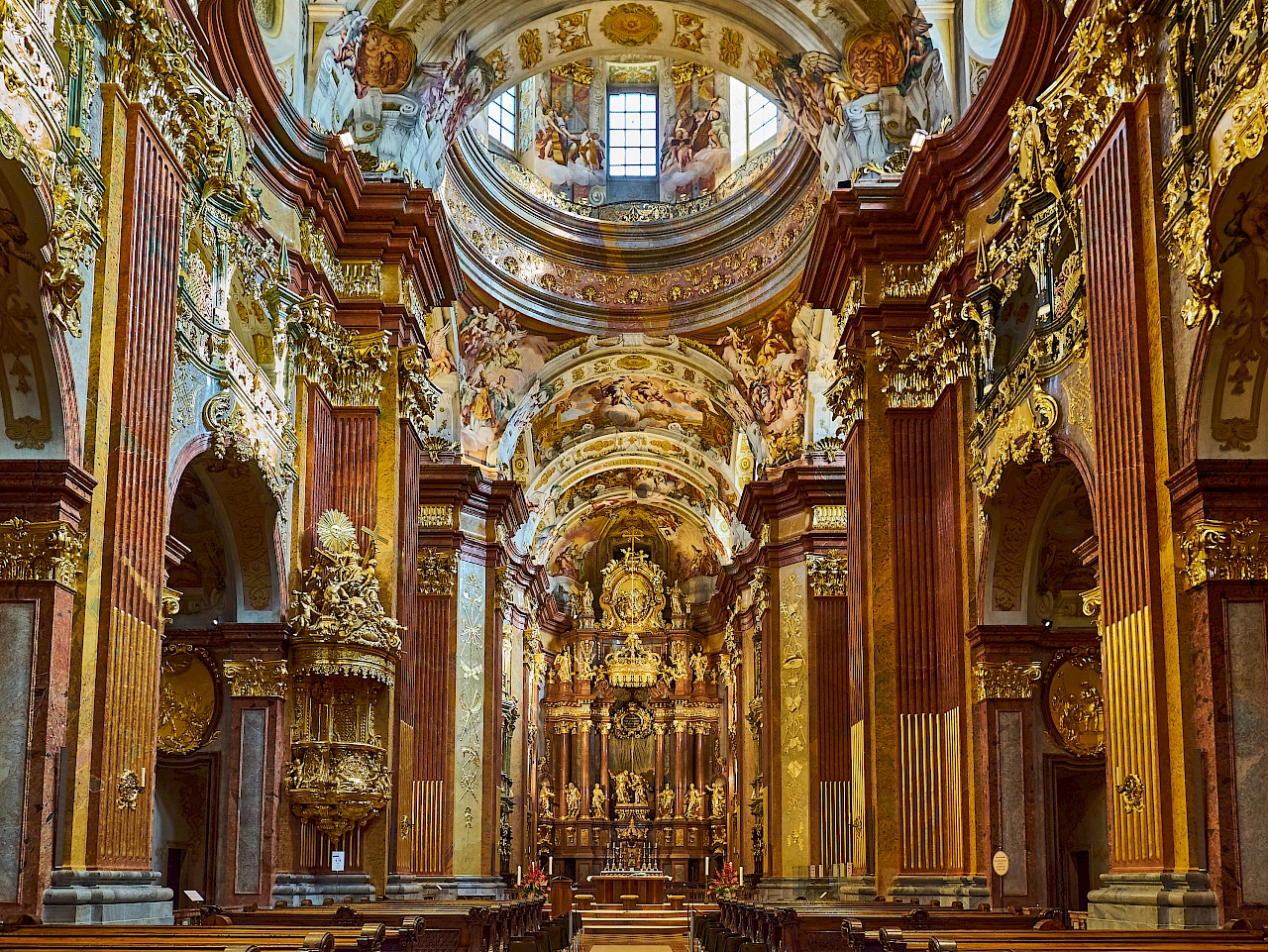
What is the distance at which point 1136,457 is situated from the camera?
1095 cm

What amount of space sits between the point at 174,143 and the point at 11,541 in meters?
4.05

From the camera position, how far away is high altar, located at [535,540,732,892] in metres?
44.2

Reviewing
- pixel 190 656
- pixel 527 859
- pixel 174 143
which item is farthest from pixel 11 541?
pixel 527 859

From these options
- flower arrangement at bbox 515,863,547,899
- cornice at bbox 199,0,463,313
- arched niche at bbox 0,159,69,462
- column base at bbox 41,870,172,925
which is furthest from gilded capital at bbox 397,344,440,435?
flower arrangement at bbox 515,863,547,899

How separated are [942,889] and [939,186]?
26.9 ft

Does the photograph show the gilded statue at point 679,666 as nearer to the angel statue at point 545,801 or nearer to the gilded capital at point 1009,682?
the angel statue at point 545,801

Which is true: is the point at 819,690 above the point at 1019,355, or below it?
below

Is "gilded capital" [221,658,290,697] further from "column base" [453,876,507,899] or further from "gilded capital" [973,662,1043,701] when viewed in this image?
"column base" [453,876,507,899]

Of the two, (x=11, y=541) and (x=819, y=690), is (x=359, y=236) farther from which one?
(x=819, y=690)

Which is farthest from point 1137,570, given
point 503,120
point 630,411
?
point 630,411

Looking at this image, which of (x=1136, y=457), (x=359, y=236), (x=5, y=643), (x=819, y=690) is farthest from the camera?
(x=819, y=690)

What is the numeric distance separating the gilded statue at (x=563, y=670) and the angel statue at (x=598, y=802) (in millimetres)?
3464

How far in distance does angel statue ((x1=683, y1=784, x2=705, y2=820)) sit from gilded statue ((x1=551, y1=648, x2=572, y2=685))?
513cm

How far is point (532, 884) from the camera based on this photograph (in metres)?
35.7
